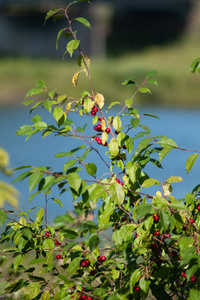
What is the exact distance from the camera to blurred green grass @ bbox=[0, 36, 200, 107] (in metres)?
8.64

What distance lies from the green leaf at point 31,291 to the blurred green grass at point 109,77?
6965mm

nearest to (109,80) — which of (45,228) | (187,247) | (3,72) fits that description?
(3,72)

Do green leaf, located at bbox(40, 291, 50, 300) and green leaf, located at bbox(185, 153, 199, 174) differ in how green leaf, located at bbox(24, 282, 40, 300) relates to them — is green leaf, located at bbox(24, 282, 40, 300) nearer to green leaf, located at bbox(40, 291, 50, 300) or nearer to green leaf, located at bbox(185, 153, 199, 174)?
green leaf, located at bbox(40, 291, 50, 300)

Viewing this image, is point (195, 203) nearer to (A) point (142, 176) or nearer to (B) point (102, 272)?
(A) point (142, 176)

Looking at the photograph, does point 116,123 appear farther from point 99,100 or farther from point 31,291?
point 31,291

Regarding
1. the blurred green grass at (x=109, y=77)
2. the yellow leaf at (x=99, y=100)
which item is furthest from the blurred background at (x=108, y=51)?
the yellow leaf at (x=99, y=100)

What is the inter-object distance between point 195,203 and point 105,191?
0.29 meters

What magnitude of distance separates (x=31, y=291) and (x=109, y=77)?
7836 mm

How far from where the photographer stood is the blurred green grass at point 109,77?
8.64m

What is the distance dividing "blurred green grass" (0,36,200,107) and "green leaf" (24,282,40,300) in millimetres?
6965

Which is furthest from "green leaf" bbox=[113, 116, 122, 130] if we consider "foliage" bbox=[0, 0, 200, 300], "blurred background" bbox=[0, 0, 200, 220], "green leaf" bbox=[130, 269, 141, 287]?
"blurred background" bbox=[0, 0, 200, 220]

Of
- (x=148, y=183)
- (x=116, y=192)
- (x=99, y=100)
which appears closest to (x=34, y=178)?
(x=116, y=192)

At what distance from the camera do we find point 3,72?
908 centimetres

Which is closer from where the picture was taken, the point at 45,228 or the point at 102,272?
the point at 102,272
